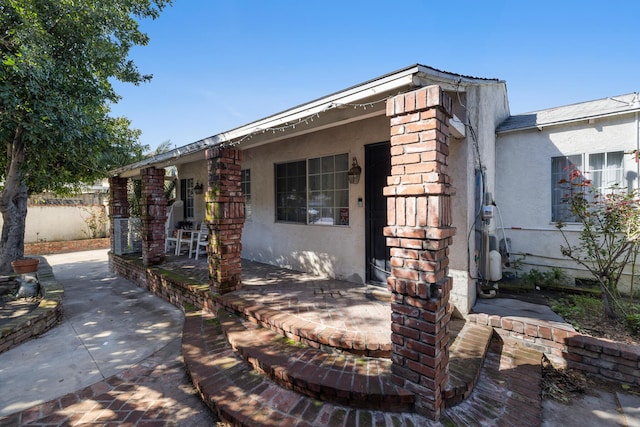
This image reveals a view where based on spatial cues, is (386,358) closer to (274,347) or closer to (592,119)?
(274,347)

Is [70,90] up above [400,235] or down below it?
above

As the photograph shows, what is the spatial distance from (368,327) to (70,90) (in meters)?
6.59

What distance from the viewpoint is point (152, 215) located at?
20.4 feet

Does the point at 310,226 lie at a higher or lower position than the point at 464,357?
higher

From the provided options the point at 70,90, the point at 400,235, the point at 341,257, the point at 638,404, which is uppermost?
the point at 70,90

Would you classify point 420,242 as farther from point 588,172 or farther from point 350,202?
point 588,172

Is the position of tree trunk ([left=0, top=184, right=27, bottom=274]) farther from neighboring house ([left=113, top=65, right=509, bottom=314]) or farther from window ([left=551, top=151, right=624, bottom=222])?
window ([left=551, top=151, right=624, bottom=222])

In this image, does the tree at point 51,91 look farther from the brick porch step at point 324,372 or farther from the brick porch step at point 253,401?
the brick porch step at point 324,372

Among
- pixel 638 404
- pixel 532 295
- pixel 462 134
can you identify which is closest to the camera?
pixel 638 404

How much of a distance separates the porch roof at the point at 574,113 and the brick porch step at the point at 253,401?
565 centimetres

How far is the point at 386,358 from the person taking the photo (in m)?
2.58

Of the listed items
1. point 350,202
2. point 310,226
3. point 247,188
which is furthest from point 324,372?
point 247,188

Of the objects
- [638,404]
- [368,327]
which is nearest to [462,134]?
[368,327]

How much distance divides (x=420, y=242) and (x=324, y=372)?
4.57ft
